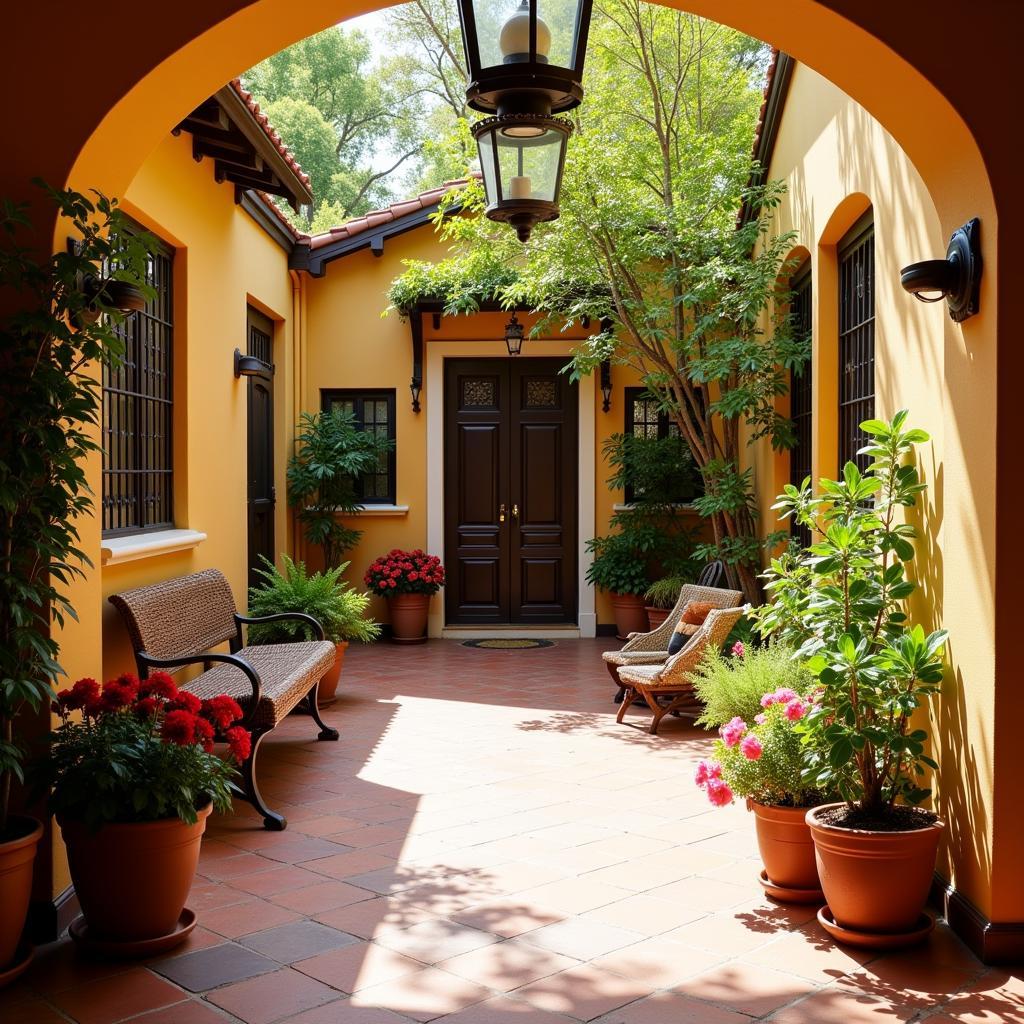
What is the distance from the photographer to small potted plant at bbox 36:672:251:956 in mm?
3350

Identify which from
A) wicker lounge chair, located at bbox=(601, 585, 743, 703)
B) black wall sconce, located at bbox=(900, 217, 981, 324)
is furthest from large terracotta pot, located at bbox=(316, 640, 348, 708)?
black wall sconce, located at bbox=(900, 217, 981, 324)

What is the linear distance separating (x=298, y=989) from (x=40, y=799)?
1.11 metres

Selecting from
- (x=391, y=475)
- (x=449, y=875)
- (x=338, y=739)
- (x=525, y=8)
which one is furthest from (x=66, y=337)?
(x=391, y=475)

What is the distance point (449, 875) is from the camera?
13.6ft

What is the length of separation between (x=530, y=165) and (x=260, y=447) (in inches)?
219

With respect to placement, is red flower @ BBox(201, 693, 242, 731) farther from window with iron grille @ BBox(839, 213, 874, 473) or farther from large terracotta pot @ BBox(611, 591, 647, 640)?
large terracotta pot @ BBox(611, 591, 647, 640)

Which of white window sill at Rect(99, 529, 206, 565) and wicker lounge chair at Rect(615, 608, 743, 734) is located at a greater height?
white window sill at Rect(99, 529, 206, 565)

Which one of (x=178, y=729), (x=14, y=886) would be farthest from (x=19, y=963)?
(x=178, y=729)

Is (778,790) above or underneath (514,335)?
underneath

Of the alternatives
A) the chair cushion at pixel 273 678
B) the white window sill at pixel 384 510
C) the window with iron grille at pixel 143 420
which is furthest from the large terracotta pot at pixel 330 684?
the white window sill at pixel 384 510

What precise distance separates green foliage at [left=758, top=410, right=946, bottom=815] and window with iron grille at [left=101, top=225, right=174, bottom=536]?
349 cm

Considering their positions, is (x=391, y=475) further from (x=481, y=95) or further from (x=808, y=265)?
(x=481, y=95)

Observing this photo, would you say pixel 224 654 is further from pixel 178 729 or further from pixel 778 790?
pixel 778 790

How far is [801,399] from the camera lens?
24.3 feet
